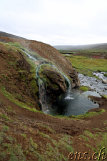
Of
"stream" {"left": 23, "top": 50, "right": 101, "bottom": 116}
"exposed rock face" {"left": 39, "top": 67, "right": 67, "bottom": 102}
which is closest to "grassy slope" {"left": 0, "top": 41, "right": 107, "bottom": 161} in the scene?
"stream" {"left": 23, "top": 50, "right": 101, "bottom": 116}

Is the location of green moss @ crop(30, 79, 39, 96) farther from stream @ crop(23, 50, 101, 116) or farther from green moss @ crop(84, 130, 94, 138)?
green moss @ crop(84, 130, 94, 138)

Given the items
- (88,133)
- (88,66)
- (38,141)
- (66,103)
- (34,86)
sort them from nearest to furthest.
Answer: (38,141), (88,133), (34,86), (66,103), (88,66)

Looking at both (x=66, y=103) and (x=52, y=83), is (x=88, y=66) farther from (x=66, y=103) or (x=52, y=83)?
(x=52, y=83)

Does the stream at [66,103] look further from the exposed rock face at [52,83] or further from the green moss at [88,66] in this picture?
the green moss at [88,66]

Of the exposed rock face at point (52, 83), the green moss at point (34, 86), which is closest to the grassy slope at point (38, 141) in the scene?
→ the green moss at point (34, 86)

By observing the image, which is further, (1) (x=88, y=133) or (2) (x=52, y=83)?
(2) (x=52, y=83)

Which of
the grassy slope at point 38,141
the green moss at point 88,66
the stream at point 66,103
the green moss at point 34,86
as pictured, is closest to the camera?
the grassy slope at point 38,141

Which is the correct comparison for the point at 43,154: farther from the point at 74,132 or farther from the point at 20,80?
the point at 20,80

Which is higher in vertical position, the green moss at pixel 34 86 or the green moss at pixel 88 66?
the green moss at pixel 88 66

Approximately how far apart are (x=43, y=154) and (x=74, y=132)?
228 inches

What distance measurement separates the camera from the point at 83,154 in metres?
9.41

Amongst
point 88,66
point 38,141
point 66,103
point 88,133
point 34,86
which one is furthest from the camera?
point 88,66

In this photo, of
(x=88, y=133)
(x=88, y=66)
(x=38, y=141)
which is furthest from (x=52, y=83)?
(x=88, y=66)

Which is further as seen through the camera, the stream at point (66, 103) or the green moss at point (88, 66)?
the green moss at point (88, 66)
